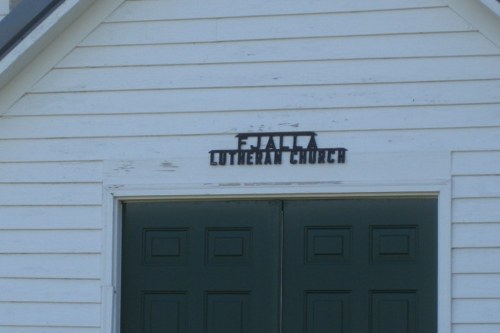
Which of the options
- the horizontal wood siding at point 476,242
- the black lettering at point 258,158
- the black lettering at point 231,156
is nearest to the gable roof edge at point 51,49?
the black lettering at point 231,156

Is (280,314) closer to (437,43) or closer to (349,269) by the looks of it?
(349,269)

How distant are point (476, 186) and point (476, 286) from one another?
666 mm

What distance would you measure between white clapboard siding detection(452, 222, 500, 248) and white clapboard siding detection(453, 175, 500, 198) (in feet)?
0.66

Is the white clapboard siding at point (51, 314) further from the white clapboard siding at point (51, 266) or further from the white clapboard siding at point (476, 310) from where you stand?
Result: the white clapboard siding at point (476, 310)

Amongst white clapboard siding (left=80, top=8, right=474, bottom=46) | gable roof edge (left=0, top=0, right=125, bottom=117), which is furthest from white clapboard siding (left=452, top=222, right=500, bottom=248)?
gable roof edge (left=0, top=0, right=125, bottom=117)

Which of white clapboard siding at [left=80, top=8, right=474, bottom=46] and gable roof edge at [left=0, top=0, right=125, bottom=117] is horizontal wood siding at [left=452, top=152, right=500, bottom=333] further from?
gable roof edge at [left=0, top=0, right=125, bottom=117]

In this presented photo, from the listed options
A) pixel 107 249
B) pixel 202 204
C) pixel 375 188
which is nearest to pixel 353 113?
pixel 375 188

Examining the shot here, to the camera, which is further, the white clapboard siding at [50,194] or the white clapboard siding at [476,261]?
the white clapboard siding at [50,194]

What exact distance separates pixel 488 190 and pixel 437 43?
3.47 ft

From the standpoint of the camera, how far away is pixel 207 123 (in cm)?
957

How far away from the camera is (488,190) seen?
9117 mm

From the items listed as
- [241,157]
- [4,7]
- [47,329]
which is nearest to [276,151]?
[241,157]

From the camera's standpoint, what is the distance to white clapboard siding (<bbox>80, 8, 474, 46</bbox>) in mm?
9328

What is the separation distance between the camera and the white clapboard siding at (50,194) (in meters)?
9.73
